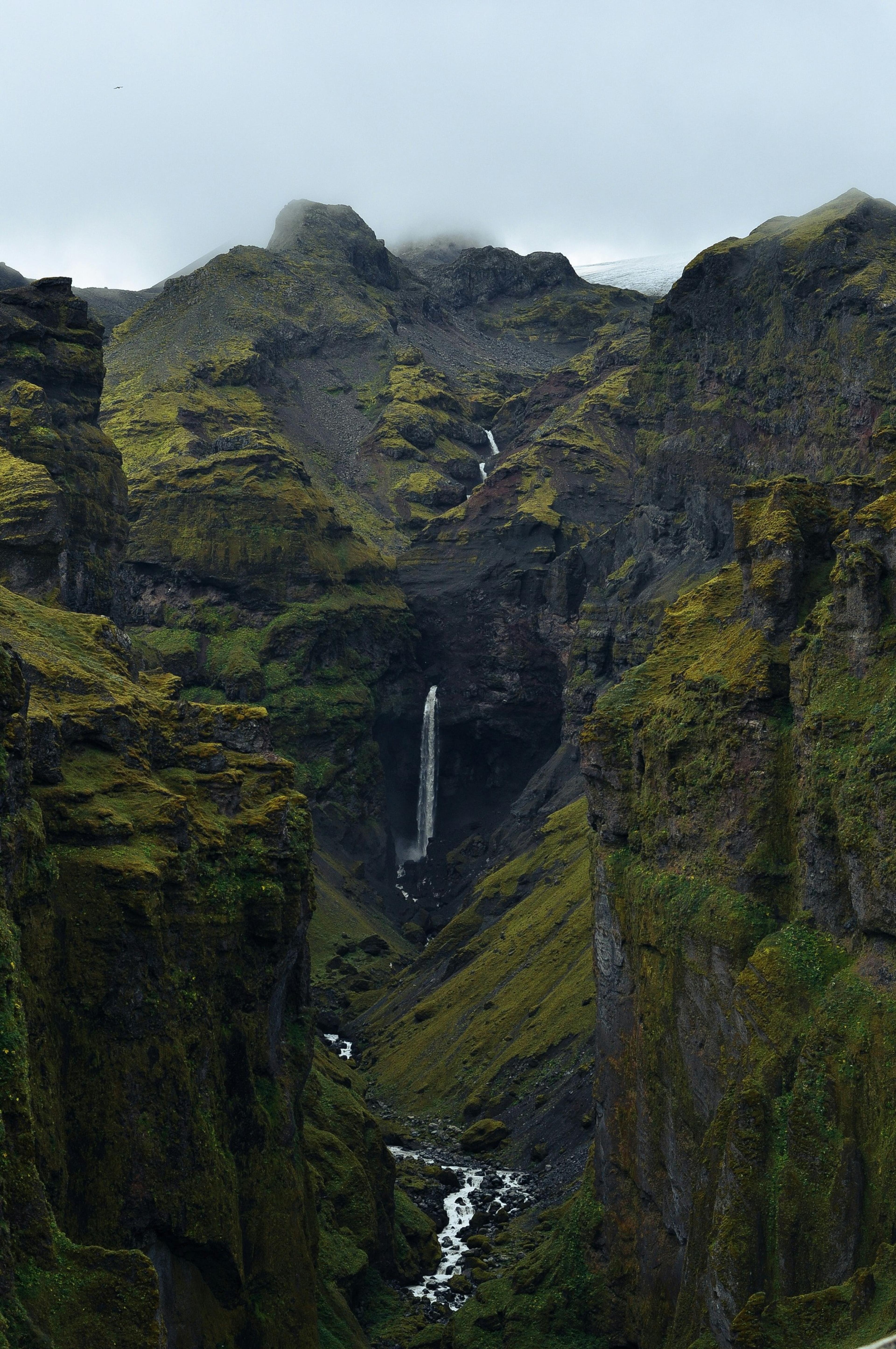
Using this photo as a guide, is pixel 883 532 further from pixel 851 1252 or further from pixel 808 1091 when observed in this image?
pixel 851 1252

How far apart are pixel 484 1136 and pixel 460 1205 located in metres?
10.0

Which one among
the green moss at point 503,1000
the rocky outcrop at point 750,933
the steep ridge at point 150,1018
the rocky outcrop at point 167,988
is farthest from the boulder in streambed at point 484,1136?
the rocky outcrop at point 167,988

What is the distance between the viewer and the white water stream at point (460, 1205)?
3666 inches

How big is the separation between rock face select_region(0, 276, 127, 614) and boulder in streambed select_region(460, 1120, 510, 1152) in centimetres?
5842

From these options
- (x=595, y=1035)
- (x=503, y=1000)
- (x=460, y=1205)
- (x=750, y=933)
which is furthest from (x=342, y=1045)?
(x=750, y=933)

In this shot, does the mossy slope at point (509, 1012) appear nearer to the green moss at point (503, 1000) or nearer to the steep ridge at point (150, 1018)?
the green moss at point (503, 1000)

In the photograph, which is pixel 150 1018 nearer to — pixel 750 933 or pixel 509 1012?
pixel 750 933

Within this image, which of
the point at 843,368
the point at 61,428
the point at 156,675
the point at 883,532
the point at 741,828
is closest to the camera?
the point at 883,532

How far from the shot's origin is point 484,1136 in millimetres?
118938

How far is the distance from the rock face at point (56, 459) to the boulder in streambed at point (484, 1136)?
2300 inches

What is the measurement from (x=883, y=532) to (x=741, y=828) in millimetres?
16238

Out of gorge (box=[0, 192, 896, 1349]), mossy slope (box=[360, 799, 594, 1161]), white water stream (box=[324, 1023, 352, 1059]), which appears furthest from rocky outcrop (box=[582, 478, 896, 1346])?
white water stream (box=[324, 1023, 352, 1059])

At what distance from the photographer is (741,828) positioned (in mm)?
69438

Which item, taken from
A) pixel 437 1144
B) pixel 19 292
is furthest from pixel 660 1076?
Result: pixel 19 292
